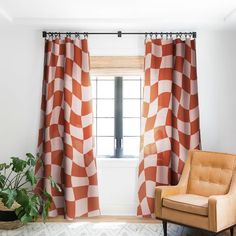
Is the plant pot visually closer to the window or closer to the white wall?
the white wall

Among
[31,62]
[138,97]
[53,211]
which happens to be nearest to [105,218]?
[53,211]

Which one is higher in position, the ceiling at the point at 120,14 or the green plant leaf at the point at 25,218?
the ceiling at the point at 120,14

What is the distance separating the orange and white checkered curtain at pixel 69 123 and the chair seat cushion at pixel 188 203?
3.48 feet

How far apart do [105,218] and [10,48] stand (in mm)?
2400

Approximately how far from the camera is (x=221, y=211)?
3.03 m

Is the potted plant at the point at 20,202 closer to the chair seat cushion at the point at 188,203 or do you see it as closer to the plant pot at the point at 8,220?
the plant pot at the point at 8,220

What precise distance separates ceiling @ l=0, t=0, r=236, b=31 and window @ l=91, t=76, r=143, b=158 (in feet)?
2.27

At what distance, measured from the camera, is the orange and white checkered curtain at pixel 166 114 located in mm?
3973

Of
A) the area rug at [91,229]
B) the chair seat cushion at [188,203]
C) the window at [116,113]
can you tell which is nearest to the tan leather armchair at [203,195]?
the chair seat cushion at [188,203]

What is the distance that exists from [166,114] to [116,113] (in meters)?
0.68

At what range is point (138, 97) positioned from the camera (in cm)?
432

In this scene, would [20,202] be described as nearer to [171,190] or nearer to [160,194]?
[160,194]

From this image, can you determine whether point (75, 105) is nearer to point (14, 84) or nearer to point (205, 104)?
point (14, 84)

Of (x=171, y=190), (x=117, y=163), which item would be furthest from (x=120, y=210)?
(x=171, y=190)
